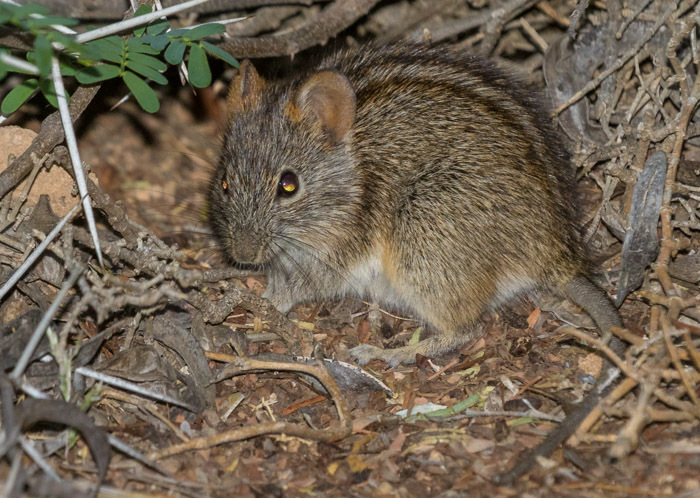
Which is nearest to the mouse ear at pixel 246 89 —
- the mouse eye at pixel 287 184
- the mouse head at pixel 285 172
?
the mouse head at pixel 285 172

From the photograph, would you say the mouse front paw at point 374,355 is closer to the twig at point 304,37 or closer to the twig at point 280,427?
the twig at point 280,427

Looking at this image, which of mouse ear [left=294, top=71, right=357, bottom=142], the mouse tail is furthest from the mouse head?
the mouse tail

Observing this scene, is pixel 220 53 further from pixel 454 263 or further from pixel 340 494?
pixel 340 494

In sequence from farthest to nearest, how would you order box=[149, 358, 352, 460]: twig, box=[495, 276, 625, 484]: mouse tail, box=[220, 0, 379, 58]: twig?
box=[220, 0, 379, 58]: twig
box=[149, 358, 352, 460]: twig
box=[495, 276, 625, 484]: mouse tail

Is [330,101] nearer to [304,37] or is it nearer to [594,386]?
[304,37]

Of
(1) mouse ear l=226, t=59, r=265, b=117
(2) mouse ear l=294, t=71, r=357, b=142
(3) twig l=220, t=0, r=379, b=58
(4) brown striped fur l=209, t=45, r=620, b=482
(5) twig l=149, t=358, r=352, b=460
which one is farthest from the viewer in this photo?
(3) twig l=220, t=0, r=379, b=58

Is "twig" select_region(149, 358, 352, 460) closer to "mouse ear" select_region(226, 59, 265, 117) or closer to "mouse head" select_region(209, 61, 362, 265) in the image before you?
"mouse head" select_region(209, 61, 362, 265)

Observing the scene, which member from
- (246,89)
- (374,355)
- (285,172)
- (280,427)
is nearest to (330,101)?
(285,172)
